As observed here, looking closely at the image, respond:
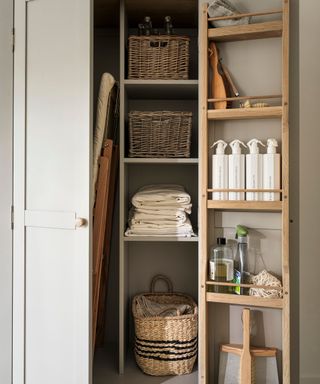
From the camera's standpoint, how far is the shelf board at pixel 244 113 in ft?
4.79

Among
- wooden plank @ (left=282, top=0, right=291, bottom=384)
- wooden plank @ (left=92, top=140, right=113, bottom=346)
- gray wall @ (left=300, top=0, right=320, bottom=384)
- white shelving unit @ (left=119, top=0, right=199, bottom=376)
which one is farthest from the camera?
white shelving unit @ (left=119, top=0, right=199, bottom=376)

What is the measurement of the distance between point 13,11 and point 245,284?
1.62m

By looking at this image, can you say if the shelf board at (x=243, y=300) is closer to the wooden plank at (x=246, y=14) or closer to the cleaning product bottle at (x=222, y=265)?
the cleaning product bottle at (x=222, y=265)

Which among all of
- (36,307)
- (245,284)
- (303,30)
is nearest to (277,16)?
(303,30)

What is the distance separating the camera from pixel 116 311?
2139mm

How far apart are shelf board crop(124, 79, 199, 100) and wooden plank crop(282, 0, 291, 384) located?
469 mm

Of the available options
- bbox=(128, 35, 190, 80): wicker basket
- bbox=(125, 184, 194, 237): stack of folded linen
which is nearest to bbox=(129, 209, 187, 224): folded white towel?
bbox=(125, 184, 194, 237): stack of folded linen

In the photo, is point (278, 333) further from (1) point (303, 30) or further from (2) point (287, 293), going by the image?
(1) point (303, 30)

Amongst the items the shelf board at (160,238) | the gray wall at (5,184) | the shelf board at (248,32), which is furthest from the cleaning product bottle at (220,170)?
the gray wall at (5,184)

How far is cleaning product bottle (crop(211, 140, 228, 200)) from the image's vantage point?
153cm

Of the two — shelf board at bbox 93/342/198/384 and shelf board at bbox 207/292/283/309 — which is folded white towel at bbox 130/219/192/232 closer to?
shelf board at bbox 207/292/283/309

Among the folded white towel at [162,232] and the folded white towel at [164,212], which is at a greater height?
the folded white towel at [164,212]

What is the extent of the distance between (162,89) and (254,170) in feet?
2.35

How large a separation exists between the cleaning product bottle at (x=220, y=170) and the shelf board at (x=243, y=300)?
16.9 inches
